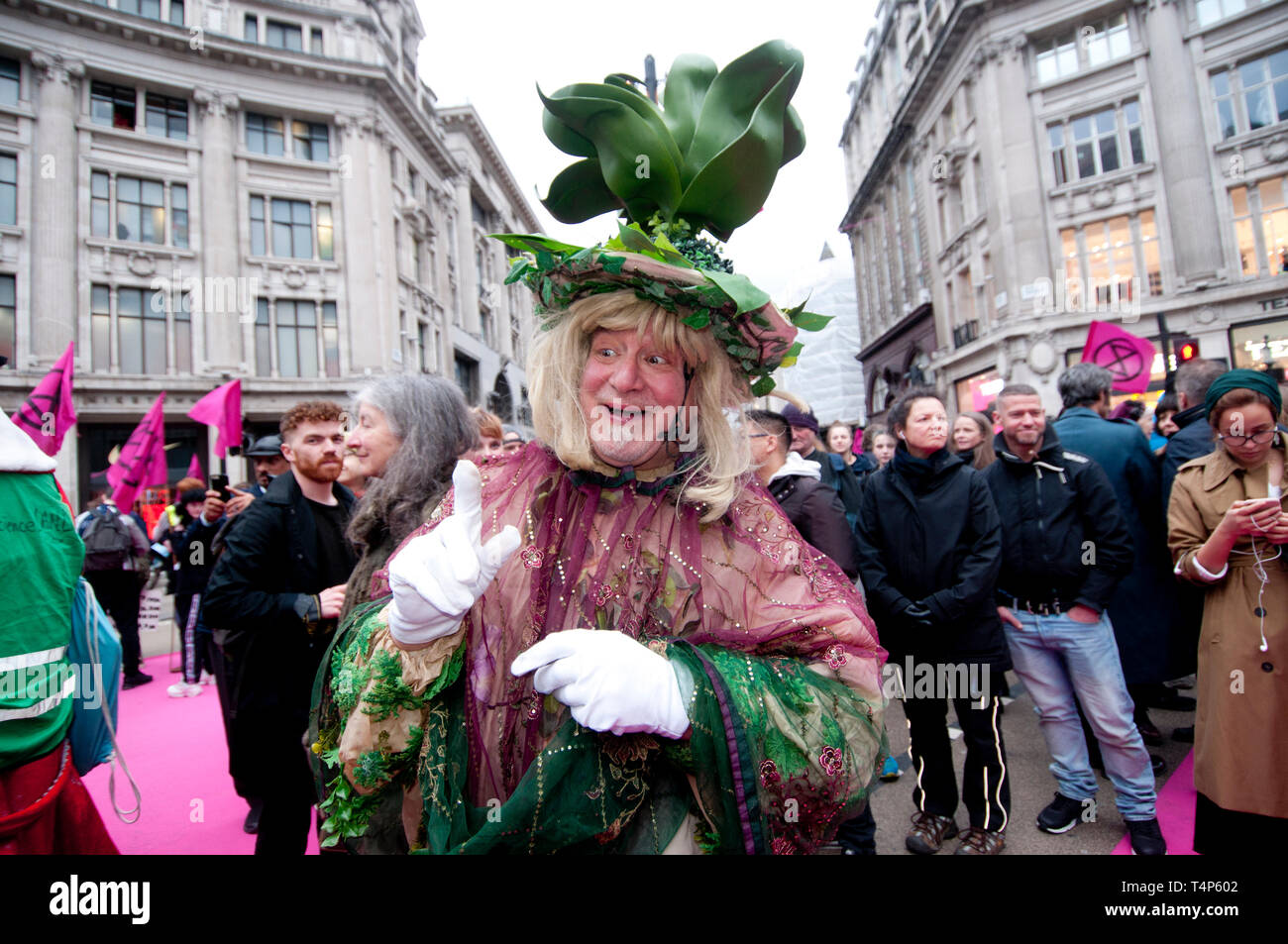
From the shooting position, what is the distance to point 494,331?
3281 cm

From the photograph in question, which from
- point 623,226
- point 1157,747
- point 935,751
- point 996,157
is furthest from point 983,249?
point 623,226

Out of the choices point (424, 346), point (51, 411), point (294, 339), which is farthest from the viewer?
point (424, 346)

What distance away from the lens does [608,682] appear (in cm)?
106

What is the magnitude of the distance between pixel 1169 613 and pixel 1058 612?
0.97 meters

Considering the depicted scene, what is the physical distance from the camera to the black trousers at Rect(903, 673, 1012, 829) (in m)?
3.08

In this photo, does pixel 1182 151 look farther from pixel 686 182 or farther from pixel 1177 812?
pixel 686 182

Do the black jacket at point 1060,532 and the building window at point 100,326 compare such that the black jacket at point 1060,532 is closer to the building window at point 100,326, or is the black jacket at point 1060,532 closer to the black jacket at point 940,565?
the black jacket at point 940,565

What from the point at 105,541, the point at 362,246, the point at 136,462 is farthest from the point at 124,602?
the point at 362,246

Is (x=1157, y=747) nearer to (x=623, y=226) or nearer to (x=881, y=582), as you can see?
(x=881, y=582)

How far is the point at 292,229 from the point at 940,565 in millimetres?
23425

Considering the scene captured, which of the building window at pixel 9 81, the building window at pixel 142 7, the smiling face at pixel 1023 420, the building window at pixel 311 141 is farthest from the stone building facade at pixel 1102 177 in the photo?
the building window at pixel 9 81

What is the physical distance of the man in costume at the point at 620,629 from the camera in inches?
44.5

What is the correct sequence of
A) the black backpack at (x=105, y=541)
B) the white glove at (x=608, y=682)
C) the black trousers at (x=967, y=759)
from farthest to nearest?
the black backpack at (x=105, y=541) < the black trousers at (x=967, y=759) < the white glove at (x=608, y=682)

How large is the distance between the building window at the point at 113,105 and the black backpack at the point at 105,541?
63.0ft
